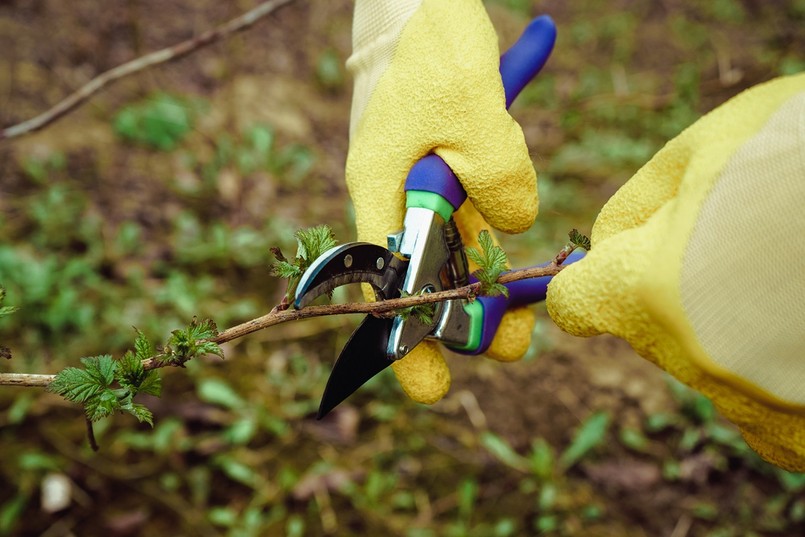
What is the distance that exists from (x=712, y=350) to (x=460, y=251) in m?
0.31

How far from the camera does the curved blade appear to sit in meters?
0.53

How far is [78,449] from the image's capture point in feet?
4.23

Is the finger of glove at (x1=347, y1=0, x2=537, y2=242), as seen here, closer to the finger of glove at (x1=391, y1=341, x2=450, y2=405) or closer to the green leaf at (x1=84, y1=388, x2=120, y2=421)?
the finger of glove at (x1=391, y1=341, x2=450, y2=405)

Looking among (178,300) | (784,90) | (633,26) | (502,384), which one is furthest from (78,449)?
(633,26)

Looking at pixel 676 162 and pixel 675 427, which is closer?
pixel 676 162

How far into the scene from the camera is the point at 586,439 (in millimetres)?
1429

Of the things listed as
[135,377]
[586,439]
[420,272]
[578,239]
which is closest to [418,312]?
[420,272]

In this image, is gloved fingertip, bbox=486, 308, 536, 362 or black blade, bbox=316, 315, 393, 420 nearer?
black blade, bbox=316, 315, 393, 420

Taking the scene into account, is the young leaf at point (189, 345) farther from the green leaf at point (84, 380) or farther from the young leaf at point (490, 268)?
the young leaf at point (490, 268)

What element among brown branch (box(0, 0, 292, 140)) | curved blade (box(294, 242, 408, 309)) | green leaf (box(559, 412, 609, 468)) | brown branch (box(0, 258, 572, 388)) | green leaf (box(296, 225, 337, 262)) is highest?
brown branch (box(0, 0, 292, 140))

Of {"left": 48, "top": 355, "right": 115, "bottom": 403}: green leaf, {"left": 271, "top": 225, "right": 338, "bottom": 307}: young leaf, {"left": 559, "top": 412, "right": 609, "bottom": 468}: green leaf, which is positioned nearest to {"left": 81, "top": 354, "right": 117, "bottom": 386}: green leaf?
{"left": 48, "top": 355, "right": 115, "bottom": 403}: green leaf

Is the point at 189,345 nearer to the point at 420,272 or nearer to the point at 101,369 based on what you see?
the point at 101,369

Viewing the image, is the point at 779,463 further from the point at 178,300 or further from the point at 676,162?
the point at 178,300

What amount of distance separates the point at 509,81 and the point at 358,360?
39 centimetres
